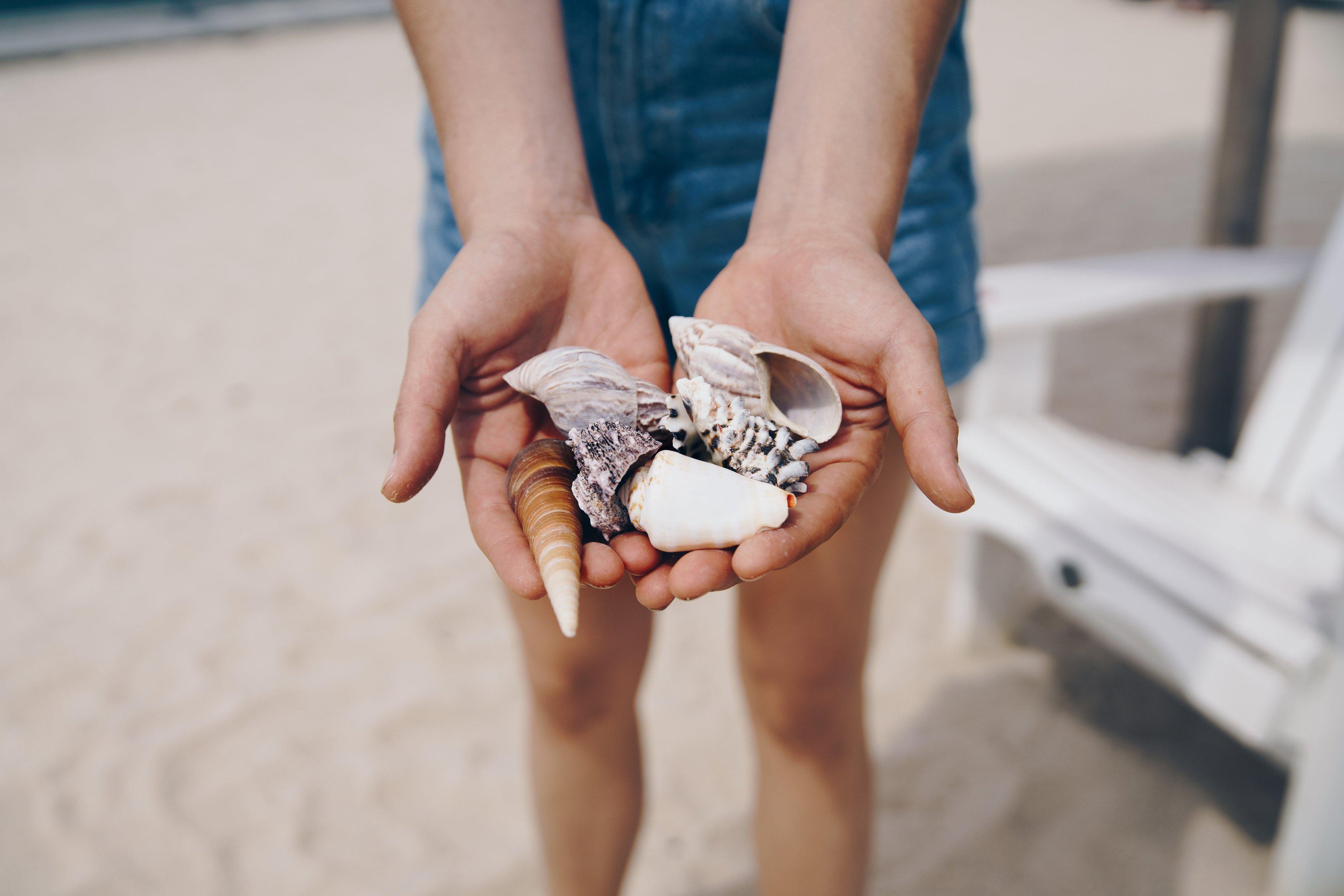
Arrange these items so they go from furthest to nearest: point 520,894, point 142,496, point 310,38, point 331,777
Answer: point 310,38
point 142,496
point 331,777
point 520,894

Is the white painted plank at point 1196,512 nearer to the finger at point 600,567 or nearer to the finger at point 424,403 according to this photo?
the finger at point 600,567

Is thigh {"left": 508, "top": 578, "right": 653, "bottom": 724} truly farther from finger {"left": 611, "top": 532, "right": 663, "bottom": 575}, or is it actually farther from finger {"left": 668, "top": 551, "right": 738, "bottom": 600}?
finger {"left": 668, "top": 551, "right": 738, "bottom": 600}

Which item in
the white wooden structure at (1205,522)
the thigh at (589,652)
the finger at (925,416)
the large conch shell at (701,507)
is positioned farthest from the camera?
the white wooden structure at (1205,522)

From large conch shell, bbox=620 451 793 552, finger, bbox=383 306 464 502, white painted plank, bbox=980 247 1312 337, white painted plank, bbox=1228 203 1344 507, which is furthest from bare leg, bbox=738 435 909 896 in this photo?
white painted plank, bbox=1228 203 1344 507

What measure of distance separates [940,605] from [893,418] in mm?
2253

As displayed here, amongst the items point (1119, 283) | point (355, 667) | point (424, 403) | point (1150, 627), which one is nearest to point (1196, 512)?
point (1150, 627)

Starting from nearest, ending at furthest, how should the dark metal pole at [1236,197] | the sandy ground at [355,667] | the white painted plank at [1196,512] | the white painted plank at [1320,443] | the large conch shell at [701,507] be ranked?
the large conch shell at [701,507] < the white painted plank at [1196,512] < the sandy ground at [355,667] < the white painted plank at [1320,443] < the dark metal pole at [1236,197]

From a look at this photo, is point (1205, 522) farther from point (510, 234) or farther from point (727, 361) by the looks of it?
point (510, 234)

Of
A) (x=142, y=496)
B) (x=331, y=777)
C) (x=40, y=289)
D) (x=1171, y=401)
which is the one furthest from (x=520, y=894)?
(x=40, y=289)

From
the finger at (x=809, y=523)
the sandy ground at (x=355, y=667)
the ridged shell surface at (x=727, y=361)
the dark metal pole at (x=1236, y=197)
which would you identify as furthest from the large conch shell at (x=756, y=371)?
the dark metal pole at (x=1236, y=197)

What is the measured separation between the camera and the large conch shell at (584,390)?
1.23 metres

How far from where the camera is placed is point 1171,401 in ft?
14.0

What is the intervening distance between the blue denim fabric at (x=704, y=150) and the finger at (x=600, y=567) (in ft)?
1.79

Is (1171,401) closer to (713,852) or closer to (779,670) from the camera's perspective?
(713,852)
